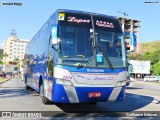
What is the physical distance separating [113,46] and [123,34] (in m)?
0.72

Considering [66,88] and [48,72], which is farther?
[48,72]

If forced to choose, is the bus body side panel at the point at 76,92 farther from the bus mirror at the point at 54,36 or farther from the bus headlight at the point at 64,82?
the bus mirror at the point at 54,36

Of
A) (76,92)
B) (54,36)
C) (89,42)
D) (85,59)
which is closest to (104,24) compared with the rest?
(89,42)

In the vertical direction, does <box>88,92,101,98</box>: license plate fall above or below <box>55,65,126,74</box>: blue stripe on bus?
below

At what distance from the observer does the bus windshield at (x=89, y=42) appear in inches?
444

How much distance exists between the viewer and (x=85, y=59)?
11.3 m

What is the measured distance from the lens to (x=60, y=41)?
37.3ft

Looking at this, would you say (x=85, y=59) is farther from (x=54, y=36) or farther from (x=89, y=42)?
(x=54, y=36)

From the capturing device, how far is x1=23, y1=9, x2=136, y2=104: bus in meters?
11.2

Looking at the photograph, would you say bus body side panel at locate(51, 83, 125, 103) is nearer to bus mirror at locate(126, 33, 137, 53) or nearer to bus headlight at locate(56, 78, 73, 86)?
bus headlight at locate(56, 78, 73, 86)

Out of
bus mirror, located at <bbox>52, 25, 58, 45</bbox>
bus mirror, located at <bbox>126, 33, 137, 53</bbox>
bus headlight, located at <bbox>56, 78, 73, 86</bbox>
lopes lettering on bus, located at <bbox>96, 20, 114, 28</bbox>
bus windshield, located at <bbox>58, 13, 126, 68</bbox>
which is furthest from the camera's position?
lopes lettering on bus, located at <bbox>96, 20, 114, 28</bbox>

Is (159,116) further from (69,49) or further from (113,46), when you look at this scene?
(69,49)

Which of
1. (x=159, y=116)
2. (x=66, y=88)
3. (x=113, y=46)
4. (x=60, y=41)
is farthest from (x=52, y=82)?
(x=159, y=116)

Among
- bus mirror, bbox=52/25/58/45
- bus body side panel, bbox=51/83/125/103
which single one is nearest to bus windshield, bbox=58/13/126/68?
bus mirror, bbox=52/25/58/45
